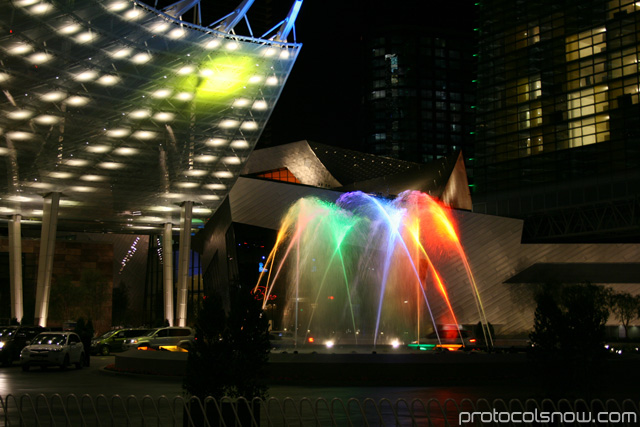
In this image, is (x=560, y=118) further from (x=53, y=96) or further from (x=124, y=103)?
(x=53, y=96)

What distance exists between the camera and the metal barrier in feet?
33.0

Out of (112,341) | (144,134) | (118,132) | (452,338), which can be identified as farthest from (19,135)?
(452,338)

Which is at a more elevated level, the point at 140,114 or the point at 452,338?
the point at 140,114

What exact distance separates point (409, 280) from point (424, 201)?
1654 cm

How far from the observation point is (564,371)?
1057 centimetres

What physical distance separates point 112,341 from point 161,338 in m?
5.53

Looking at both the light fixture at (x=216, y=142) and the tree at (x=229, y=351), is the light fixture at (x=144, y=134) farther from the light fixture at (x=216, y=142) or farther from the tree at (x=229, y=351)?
the tree at (x=229, y=351)

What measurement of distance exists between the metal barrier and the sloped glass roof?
81.5 feet

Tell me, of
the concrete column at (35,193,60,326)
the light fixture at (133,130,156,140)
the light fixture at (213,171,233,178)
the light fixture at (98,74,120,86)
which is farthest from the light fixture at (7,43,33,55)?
the light fixture at (213,171,233,178)

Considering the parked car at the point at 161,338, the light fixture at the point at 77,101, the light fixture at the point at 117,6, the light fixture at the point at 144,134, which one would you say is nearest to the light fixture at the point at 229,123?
the light fixture at the point at 144,134

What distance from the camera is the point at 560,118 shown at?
7762 cm

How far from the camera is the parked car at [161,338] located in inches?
1459

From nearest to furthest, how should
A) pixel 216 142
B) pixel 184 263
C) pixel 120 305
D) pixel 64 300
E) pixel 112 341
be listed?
pixel 112 341 < pixel 216 142 < pixel 184 263 < pixel 64 300 < pixel 120 305

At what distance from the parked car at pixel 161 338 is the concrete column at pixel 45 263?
16540 millimetres
